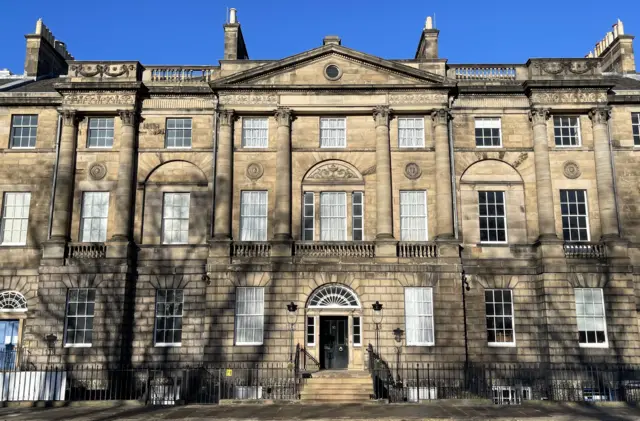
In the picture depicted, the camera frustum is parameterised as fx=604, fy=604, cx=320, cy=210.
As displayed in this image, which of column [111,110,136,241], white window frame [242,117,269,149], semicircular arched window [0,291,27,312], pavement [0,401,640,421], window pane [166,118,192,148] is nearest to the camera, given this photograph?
pavement [0,401,640,421]

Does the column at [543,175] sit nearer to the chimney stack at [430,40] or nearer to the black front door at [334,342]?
the chimney stack at [430,40]

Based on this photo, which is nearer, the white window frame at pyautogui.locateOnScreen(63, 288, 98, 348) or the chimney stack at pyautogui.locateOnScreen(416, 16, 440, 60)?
the white window frame at pyautogui.locateOnScreen(63, 288, 98, 348)

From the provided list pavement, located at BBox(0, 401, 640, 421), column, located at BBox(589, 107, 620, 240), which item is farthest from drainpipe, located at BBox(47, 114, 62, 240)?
column, located at BBox(589, 107, 620, 240)

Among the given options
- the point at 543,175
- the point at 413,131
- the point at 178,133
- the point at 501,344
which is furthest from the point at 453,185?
the point at 178,133

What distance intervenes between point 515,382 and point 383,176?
10.2 metres

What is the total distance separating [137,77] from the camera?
28.5 metres

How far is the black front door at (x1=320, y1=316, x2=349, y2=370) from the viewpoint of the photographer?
84.1 ft

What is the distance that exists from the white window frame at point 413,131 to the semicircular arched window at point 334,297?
719 cm

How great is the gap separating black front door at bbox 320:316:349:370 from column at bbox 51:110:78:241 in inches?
478

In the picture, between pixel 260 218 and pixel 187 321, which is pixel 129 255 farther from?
pixel 260 218

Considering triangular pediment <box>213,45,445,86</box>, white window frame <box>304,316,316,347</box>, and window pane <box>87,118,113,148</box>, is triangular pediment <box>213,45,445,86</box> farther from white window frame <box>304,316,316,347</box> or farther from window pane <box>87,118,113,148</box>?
white window frame <box>304,316,316,347</box>

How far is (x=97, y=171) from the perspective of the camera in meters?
27.7

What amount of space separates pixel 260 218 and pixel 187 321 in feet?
18.1

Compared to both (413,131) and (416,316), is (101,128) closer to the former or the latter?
(413,131)
